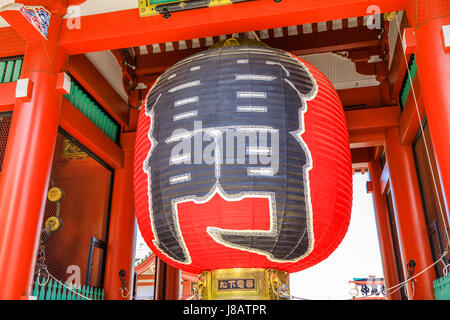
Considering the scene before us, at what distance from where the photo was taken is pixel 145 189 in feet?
8.70

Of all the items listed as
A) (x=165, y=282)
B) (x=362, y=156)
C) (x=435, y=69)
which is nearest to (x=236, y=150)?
(x=435, y=69)

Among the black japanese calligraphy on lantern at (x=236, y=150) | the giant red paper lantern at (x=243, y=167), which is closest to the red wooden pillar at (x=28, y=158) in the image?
the giant red paper lantern at (x=243, y=167)

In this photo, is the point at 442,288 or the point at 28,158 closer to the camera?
the point at 28,158

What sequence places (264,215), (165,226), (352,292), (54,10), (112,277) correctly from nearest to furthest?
(264,215) → (165,226) → (352,292) → (54,10) → (112,277)

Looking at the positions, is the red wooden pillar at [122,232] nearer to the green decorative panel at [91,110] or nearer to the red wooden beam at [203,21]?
the green decorative panel at [91,110]

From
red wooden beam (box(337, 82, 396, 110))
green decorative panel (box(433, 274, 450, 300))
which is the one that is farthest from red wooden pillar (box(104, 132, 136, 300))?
green decorative panel (box(433, 274, 450, 300))

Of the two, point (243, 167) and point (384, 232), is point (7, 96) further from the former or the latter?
point (384, 232)

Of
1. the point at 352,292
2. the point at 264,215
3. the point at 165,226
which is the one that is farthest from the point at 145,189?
the point at 352,292

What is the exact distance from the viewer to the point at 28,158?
3098 millimetres

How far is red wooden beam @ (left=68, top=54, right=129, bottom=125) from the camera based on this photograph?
4.18 meters

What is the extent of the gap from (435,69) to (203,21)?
1.83 metres

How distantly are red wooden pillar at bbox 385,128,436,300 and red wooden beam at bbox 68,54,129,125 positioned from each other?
10.6 ft

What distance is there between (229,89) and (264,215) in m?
0.83
